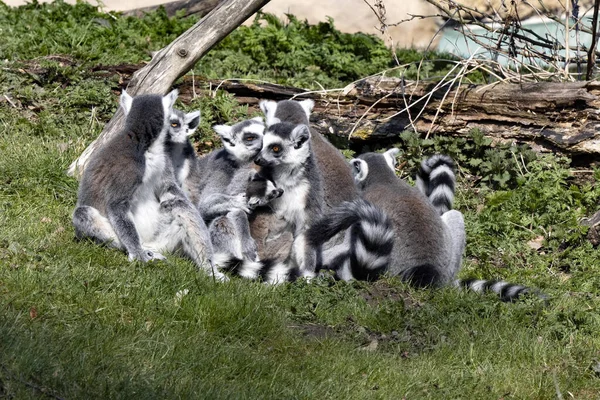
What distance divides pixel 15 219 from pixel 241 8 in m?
2.81

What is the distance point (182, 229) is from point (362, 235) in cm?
141

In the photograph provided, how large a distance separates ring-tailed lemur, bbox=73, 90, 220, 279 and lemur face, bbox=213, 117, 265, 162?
0.75 m

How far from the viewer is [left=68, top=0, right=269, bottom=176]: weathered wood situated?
302 inches

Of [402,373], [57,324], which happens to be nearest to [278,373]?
[402,373]

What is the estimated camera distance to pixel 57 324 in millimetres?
4453

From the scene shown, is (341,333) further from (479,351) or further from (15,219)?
(15,219)

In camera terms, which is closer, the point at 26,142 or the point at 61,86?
the point at 26,142

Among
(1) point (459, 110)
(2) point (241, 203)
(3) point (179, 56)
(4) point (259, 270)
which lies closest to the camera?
(4) point (259, 270)

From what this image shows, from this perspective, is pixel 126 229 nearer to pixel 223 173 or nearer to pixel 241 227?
pixel 241 227

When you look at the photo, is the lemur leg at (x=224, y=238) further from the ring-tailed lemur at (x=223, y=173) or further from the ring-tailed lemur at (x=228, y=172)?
the ring-tailed lemur at (x=228, y=172)

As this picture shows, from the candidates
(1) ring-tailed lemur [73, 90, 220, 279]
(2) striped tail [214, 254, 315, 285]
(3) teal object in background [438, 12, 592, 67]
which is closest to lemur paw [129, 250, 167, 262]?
(1) ring-tailed lemur [73, 90, 220, 279]

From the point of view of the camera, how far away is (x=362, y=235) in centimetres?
610

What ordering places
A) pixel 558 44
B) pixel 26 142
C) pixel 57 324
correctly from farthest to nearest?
pixel 558 44 → pixel 26 142 → pixel 57 324

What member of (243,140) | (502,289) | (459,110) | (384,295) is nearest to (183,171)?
(243,140)
